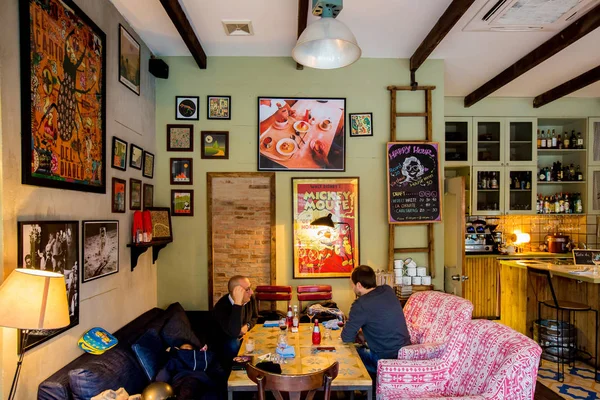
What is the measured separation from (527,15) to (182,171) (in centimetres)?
379

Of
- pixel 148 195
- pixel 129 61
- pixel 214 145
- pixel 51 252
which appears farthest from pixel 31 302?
pixel 214 145

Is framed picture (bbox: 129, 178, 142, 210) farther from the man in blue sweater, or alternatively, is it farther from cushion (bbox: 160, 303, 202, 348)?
the man in blue sweater

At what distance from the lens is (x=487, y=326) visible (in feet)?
8.43

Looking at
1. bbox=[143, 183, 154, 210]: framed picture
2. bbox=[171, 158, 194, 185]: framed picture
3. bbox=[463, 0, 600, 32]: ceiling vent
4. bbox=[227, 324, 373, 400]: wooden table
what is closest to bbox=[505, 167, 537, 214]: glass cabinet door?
bbox=[463, 0, 600, 32]: ceiling vent

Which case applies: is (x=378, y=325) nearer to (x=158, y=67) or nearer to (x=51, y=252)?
(x=51, y=252)

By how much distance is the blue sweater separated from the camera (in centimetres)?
288

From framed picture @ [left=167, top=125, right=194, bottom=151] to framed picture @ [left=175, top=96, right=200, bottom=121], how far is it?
0.12 meters

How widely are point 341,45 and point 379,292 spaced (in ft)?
6.19

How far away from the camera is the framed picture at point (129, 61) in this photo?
3.35 metres

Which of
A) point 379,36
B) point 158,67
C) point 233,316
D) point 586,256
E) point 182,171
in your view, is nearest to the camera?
point 233,316

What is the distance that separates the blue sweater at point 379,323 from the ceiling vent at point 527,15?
263cm

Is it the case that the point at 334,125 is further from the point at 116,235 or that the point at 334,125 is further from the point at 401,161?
the point at 116,235

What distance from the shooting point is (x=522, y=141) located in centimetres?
592

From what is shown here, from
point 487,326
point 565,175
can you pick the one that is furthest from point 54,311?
point 565,175
